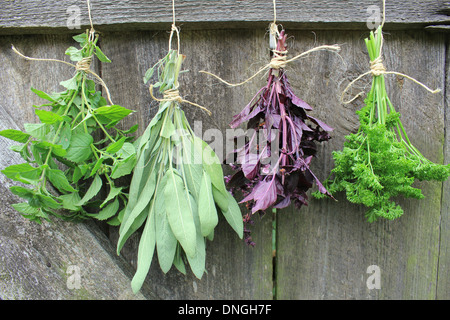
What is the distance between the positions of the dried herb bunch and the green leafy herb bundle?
82 mm

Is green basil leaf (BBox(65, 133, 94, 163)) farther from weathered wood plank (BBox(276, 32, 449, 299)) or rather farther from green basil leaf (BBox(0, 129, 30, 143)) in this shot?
weathered wood plank (BBox(276, 32, 449, 299))

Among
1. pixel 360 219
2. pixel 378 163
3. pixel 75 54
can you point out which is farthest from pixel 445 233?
pixel 75 54

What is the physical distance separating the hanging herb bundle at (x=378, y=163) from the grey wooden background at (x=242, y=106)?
132 millimetres

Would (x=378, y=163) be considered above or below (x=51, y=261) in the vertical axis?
above

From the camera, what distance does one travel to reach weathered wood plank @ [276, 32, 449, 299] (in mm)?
1101

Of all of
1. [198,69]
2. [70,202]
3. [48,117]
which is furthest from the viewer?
[198,69]

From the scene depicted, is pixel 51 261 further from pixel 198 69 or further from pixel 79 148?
pixel 198 69

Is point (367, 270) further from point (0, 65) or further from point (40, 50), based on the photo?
point (0, 65)

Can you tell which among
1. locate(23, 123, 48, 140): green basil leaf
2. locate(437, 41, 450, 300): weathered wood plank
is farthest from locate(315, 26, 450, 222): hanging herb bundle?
locate(23, 123, 48, 140): green basil leaf

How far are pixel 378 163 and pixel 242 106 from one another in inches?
18.0

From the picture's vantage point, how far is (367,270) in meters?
1.17

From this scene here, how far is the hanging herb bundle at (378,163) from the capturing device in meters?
0.90

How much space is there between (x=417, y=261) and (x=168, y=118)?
984 mm

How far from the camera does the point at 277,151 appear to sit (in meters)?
0.92
